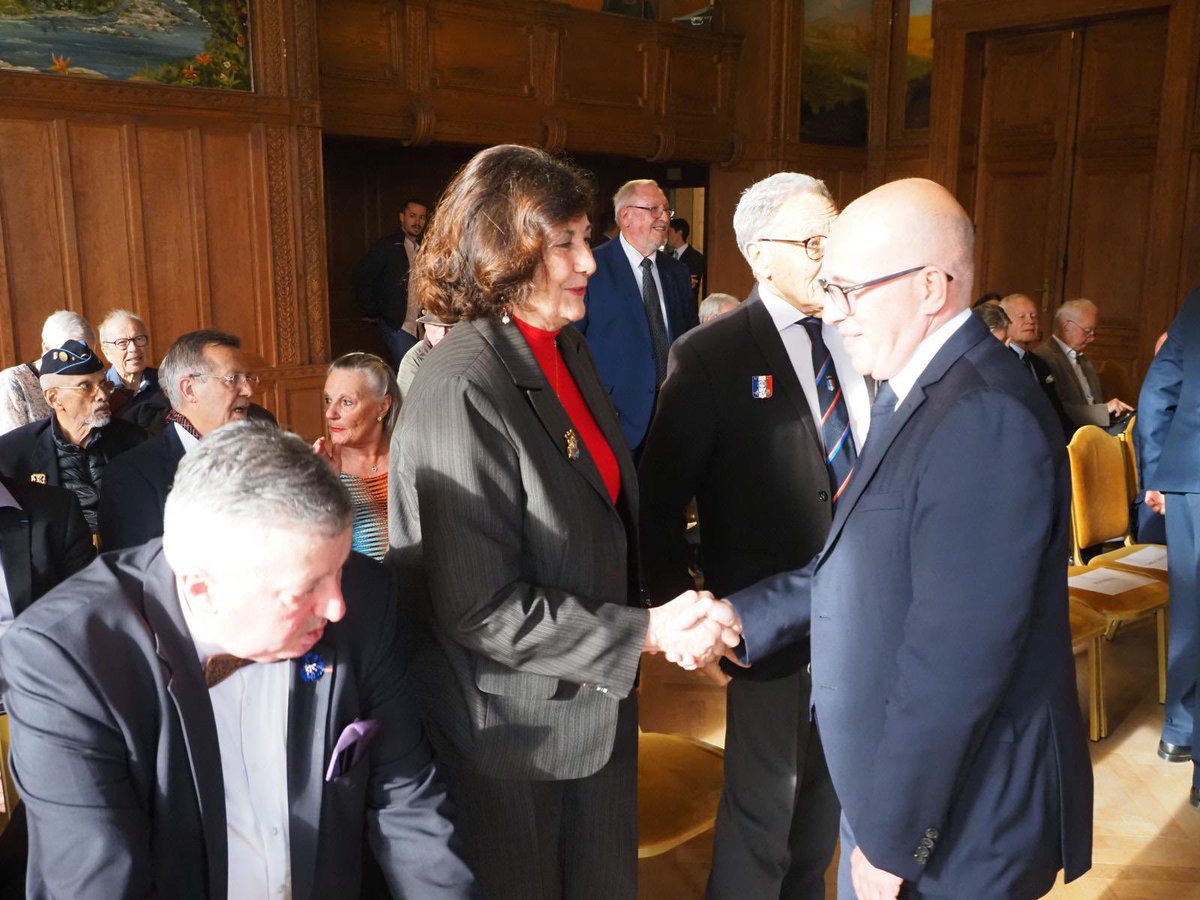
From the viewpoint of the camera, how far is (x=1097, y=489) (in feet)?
14.8

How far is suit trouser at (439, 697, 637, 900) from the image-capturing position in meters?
1.91

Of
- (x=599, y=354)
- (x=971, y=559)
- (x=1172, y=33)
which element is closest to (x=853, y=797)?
(x=971, y=559)

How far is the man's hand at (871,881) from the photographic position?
166 centimetres

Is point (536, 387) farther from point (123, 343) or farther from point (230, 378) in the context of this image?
point (123, 343)

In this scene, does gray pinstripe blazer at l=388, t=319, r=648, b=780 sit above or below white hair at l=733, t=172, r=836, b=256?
below

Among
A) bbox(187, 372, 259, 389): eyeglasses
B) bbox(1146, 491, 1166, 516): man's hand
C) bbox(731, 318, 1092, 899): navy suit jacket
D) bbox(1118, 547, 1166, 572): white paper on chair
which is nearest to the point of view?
bbox(731, 318, 1092, 899): navy suit jacket

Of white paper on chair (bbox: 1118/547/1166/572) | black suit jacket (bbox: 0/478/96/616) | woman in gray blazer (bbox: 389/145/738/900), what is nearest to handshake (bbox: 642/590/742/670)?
woman in gray blazer (bbox: 389/145/738/900)

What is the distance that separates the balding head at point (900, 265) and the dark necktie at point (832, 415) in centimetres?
68

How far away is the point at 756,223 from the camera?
8.07 ft

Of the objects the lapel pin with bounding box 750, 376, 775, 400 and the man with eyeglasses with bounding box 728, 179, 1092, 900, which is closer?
the man with eyeglasses with bounding box 728, 179, 1092, 900

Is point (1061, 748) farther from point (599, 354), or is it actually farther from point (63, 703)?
point (599, 354)

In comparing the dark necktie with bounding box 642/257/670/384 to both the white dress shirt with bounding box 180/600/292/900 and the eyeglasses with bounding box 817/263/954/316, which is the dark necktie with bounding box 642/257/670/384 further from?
the white dress shirt with bounding box 180/600/292/900

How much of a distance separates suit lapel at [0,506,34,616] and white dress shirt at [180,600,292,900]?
178 cm

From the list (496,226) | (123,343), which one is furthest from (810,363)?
(123,343)
